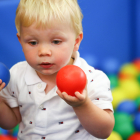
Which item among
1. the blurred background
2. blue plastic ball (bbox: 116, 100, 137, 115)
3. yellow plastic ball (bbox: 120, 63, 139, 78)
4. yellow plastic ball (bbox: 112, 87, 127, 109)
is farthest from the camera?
yellow plastic ball (bbox: 120, 63, 139, 78)

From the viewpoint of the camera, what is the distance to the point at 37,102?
0.80 meters

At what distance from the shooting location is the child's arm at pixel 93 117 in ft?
2.20

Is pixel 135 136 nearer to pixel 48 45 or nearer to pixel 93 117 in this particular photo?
pixel 93 117

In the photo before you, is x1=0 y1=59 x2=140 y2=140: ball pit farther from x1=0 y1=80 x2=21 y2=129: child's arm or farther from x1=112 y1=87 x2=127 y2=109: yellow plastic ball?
x1=0 y1=80 x2=21 y2=129: child's arm

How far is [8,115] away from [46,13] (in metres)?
0.41

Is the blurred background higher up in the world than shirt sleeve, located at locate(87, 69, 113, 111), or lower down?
lower down

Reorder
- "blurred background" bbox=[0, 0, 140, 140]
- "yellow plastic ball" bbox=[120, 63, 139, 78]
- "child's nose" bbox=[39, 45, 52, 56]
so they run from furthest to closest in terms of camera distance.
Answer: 1. "yellow plastic ball" bbox=[120, 63, 139, 78]
2. "blurred background" bbox=[0, 0, 140, 140]
3. "child's nose" bbox=[39, 45, 52, 56]

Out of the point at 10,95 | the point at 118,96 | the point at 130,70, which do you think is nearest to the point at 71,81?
the point at 10,95

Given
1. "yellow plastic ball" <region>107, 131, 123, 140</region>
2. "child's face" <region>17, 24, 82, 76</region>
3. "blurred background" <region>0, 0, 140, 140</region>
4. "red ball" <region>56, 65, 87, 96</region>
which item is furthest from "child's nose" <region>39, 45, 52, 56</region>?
"blurred background" <region>0, 0, 140, 140</region>

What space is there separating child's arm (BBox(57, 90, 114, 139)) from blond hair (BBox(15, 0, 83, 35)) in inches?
9.6

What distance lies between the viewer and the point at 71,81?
0.60m

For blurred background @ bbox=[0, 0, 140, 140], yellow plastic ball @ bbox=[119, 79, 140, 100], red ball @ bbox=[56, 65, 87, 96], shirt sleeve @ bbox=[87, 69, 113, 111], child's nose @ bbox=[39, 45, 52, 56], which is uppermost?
child's nose @ bbox=[39, 45, 52, 56]

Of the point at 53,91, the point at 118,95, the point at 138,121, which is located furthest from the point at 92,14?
the point at 53,91

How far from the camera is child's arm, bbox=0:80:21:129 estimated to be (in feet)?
2.75
